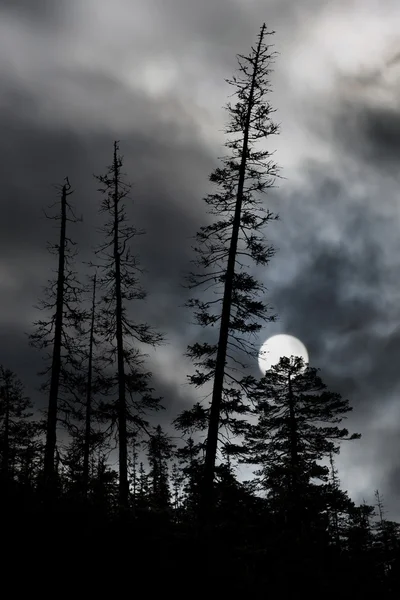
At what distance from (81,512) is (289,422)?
76.2 ft

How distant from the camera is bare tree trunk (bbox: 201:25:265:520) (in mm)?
15070

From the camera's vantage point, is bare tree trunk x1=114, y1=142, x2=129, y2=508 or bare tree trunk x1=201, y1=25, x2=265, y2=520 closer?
bare tree trunk x1=201, y1=25, x2=265, y2=520

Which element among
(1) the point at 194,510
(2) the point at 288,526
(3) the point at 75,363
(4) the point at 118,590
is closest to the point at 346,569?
(2) the point at 288,526

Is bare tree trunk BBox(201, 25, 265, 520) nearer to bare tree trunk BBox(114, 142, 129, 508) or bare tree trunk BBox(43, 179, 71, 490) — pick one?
bare tree trunk BBox(114, 142, 129, 508)

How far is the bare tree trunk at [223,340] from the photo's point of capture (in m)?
15.1

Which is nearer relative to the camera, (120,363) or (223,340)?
(223,340)

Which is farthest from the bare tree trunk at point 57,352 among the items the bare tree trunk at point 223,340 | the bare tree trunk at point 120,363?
the bare tree trunk at point 223,340

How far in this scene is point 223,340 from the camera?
16.4 meters

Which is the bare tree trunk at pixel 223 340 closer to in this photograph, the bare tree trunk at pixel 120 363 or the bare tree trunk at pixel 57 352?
the bare tree trunk at pixel 120 363

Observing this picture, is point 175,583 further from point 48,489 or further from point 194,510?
point 194,510

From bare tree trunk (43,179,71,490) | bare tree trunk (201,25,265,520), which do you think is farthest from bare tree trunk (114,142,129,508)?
bare tree trunk (201,25,265,520)

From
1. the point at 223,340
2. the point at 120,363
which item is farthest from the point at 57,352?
the point at 223,340

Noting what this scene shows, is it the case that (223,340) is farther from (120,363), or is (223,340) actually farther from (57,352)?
(57,352)

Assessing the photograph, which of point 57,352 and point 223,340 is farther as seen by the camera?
point 57,352
